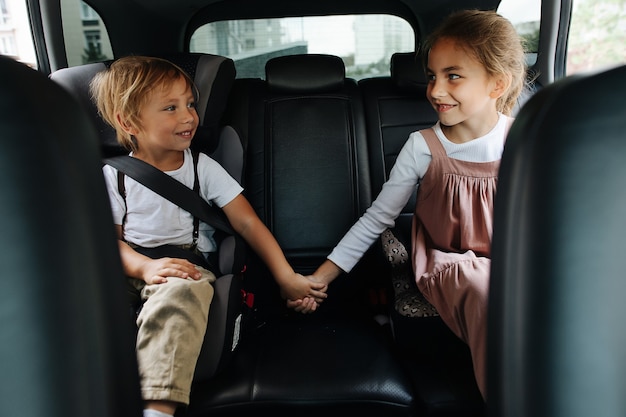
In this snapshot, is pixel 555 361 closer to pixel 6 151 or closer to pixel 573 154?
pixel 573 154

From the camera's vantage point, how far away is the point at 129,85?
1.48 meters

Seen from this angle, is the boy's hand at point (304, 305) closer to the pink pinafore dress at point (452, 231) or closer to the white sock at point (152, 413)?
the pink pinafore dress at point (452, 231)

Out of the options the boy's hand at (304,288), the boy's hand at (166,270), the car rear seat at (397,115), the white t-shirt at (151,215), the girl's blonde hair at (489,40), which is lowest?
the boy's hand at (304,288)

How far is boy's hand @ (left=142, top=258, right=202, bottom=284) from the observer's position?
132 cm

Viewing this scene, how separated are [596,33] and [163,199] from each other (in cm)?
170

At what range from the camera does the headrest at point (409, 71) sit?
1917 millimetres

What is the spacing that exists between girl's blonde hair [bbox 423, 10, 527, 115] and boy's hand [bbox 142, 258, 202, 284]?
91cm

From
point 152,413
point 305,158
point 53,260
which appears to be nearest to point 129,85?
point 305,158

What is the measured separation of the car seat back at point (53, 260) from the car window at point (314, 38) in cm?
237

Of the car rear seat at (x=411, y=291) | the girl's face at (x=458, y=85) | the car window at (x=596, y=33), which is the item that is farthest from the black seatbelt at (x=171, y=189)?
the car window at (x=596, y=33)

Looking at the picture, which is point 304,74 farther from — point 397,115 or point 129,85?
point 129,85

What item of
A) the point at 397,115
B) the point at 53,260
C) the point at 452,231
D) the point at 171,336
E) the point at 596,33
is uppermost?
the point at 596,33

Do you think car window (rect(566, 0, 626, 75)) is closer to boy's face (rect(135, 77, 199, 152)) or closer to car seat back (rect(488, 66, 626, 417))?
boy's face (rect(135, 77, 199, 152))

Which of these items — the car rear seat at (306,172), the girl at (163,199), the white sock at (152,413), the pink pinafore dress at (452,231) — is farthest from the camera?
the car rear seat at (306,172)
